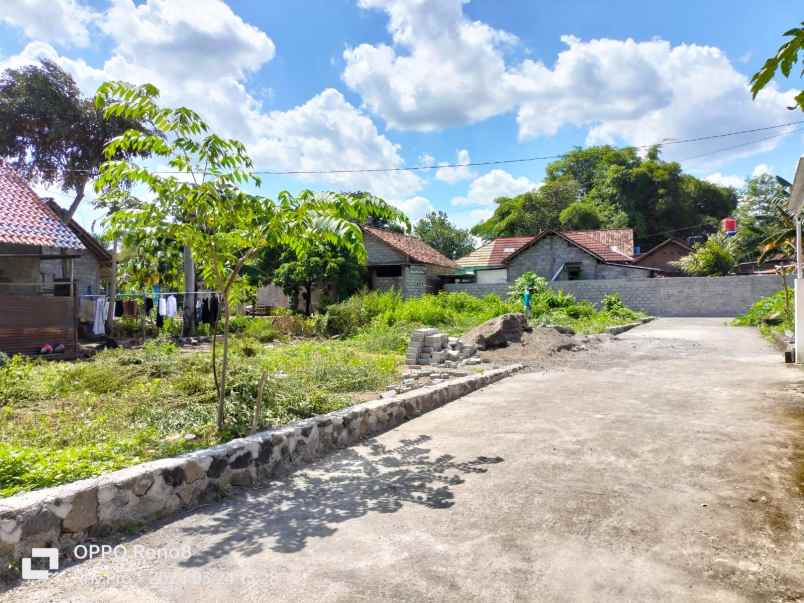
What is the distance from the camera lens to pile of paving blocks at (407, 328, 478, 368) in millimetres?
10383

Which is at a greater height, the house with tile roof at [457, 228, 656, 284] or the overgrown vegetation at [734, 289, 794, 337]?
the house with tile roof at [457, 228, 656, 284]

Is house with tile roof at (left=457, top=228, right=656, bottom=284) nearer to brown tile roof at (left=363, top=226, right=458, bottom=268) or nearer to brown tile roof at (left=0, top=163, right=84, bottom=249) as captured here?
brown tile roof at (left=363, top=226, right=458, bottom=268)

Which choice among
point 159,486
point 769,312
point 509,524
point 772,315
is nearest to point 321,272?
point 772,315

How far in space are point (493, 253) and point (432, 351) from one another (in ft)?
86.4

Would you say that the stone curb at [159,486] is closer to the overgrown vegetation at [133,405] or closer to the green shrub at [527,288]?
the overgrown vegetation at [133,405]

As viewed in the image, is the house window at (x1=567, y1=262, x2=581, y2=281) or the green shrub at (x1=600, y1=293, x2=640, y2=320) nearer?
the green shrub at (x1=600, y1=293, x2=640, y2=320)

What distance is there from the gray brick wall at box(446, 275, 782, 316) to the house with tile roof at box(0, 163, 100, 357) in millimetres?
20018

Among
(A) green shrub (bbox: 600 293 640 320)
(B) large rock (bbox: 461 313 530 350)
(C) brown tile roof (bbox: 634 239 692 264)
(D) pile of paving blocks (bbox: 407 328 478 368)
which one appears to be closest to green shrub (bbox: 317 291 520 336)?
(B) large rock (bbox: 461 313 530 350)

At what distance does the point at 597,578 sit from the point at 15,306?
518 inches

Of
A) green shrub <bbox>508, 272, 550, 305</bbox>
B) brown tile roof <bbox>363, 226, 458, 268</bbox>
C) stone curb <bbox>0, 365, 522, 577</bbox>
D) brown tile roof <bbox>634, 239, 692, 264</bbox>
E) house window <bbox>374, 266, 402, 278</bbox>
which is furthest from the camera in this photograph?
brown tile roof <bbox>634, 239, 692, 264</bbox>

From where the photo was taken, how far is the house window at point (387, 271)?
2809cm

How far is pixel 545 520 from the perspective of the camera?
338cm

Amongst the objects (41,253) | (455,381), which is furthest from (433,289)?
(455,381)

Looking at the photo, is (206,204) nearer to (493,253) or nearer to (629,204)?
(493,253)
